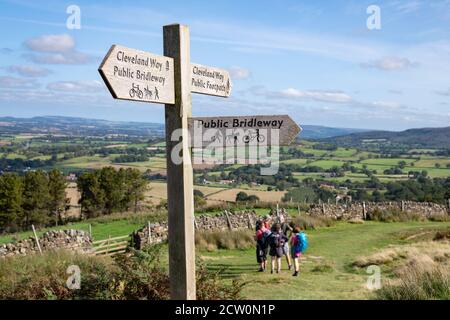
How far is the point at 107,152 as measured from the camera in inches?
3199

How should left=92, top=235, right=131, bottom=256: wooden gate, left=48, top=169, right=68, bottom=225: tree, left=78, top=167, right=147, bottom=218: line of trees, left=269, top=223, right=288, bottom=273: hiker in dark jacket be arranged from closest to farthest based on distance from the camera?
left=269, top=223, right=288, bottom=273: hiker in dark jacket, left=92, top=235, right=131, bottom=256: wooden gate, left=78, top=167, right=147, bottom=218: line of trees, left=48, top=169, right=68, bottom=225: tree

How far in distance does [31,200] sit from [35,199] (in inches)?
15.1

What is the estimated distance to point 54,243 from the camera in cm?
1469

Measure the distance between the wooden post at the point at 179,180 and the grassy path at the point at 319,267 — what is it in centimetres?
290

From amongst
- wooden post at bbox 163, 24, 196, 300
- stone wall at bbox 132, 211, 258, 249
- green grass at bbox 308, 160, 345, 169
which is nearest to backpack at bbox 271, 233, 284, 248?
wooden post at bbox 163, 24, 196, 300

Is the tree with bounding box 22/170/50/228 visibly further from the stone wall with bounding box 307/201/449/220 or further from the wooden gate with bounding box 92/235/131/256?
the stone wall with bounding box 307/201/449/220

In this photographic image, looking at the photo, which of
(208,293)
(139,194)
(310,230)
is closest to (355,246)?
(310,230)

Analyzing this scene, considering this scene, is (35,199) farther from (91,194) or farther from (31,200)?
(91,194)

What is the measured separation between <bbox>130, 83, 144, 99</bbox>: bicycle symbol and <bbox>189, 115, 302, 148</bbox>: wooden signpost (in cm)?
57

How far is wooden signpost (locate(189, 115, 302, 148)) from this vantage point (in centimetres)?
380

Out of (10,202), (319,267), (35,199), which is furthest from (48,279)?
(35,199)

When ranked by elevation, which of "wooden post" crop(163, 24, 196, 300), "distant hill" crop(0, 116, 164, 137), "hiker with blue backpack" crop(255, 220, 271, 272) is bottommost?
"hiker with blue backpack" crop(255, 220, 271, 272)
